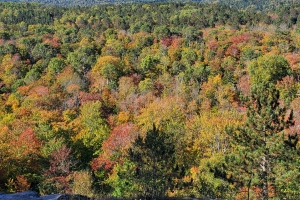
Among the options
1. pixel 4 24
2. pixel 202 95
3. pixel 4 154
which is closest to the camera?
pixel 4 154

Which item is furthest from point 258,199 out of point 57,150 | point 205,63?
point 205,63

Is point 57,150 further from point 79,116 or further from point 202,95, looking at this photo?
point 202,95

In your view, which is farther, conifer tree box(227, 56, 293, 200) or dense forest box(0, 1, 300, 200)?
dense forest box(0, 1, 300, 200)

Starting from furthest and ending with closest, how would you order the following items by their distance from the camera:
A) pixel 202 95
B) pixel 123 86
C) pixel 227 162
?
pixel 123 86 → pixel 202 95 → pixel 227 162

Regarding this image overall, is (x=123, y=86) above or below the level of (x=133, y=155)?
below

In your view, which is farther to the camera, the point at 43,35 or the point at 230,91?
the point at 43,35

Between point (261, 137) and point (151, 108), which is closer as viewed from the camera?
point (261, 137)

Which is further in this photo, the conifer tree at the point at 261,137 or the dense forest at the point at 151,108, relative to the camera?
the dense forest at the point at 151,108

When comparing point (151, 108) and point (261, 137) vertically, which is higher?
point (261, 137)
